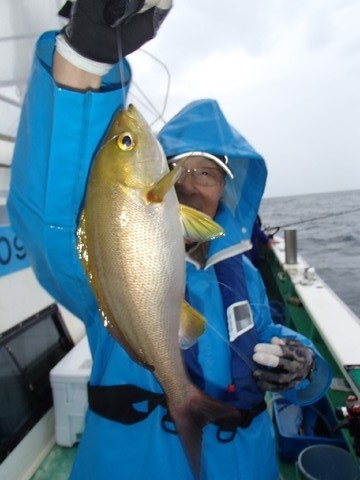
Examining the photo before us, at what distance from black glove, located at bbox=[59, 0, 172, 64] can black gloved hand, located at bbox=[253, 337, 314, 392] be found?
1.31m

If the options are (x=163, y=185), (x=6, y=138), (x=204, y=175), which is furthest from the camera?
(x=6, y=138)

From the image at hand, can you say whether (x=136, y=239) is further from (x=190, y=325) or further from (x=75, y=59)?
(x=75, y=59)

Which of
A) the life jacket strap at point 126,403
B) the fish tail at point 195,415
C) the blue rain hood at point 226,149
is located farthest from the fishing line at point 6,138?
the fish tail at point 195,415

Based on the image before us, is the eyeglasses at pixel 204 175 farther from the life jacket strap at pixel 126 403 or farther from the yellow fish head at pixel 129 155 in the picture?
the life jacket strap at pixel 126 403

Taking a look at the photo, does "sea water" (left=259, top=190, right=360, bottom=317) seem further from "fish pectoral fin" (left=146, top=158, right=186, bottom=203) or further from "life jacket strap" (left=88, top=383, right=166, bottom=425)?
"fish pectoral fin" (left=146, top=158, right=186, bottom=203)

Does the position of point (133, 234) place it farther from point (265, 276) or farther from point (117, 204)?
point (265, 276)

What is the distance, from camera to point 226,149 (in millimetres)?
2029

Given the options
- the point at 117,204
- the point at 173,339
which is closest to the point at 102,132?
the point at 117,204

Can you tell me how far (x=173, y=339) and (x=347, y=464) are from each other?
1706mm

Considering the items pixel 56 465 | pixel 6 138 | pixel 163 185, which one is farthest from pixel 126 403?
pixel 6 138

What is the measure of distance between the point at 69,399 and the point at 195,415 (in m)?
1.73

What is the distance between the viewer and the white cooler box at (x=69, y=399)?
271 centimetres

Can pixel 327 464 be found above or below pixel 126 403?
below

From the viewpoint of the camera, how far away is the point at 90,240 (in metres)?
1.07
